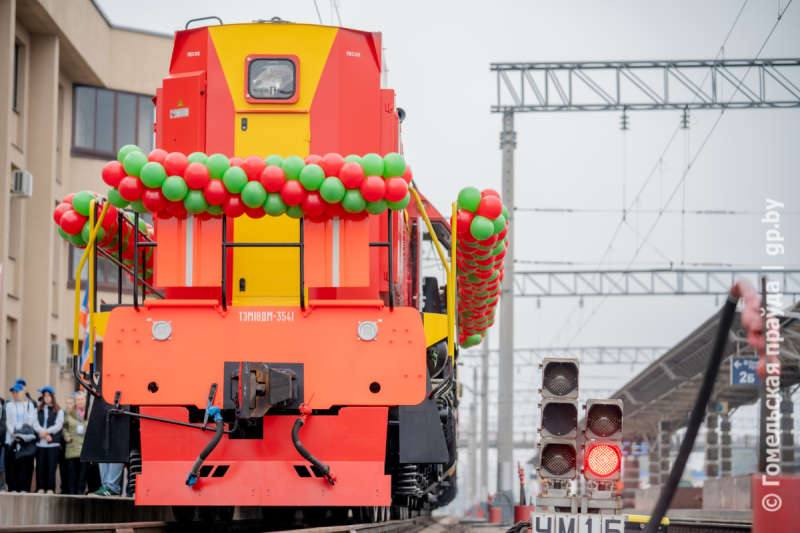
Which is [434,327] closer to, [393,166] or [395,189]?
[395,189]

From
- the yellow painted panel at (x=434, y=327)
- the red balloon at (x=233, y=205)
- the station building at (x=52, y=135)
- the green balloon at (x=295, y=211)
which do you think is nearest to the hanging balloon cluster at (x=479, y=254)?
the yellow painted panel at (x=434, y=327)

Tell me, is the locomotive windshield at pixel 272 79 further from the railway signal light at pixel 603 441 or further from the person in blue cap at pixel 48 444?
the person in blue cap at pixel 48 444

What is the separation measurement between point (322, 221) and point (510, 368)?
14.3m

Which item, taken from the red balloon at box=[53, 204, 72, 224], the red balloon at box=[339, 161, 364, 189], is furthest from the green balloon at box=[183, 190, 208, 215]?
the red balloon at box=[53, 204, 72, 224]

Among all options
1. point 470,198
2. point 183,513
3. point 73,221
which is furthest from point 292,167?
point 183,513

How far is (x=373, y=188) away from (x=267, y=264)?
1498 mm

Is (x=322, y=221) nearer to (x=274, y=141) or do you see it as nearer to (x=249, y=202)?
(x=249, y=202)

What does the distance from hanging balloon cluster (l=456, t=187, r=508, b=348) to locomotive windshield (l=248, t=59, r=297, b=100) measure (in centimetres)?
188

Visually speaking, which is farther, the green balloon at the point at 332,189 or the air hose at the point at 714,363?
the green balloon at the point at 332,189

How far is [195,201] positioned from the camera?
24.1ft

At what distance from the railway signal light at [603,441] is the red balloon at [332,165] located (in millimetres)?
2721

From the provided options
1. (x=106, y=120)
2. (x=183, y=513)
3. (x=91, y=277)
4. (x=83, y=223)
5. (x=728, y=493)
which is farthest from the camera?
(x=106, y=120)

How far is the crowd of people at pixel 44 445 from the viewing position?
11.5 metres

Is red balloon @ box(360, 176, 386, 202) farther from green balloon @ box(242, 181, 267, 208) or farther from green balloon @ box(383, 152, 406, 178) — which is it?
green balloon @ box(242, 181, 267, 208)
